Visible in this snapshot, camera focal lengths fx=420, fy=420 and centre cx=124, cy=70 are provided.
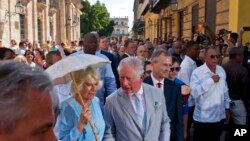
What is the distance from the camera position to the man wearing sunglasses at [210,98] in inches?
243

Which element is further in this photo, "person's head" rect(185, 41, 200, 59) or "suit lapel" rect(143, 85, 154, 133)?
"person's head" rect(185, 41, 200, 59)

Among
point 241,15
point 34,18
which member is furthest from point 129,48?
point 34,18

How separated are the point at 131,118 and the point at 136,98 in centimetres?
20

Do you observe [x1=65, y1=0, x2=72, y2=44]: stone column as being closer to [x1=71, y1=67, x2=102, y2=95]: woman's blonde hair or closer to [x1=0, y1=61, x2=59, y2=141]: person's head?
[x1=71, y1=67, x2=102, y2=95]: woman's blonde hair

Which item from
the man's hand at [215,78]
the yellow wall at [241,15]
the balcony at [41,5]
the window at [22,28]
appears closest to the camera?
the man's hand at [215,78]

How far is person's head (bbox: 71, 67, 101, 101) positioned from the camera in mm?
3607

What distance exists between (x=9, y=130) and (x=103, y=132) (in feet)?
7.90

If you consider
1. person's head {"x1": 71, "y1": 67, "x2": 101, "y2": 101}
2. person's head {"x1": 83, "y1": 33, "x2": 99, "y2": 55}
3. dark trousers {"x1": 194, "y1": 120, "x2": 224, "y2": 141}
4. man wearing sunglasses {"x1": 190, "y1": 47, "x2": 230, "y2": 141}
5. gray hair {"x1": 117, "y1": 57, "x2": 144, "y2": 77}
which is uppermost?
person's head {"x1": 83, "y1": 33, "x2": 99, "y2": 55}

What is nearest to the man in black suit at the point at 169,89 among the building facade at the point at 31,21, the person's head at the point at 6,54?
the person's head at the point at 6,54

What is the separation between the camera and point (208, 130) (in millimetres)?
6379

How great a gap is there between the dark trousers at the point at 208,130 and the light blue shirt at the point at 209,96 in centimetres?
7

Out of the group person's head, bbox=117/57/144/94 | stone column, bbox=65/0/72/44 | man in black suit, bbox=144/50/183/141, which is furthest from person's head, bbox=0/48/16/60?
stone column, bbox=65/0/72/44

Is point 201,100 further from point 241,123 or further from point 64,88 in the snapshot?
point 64,88

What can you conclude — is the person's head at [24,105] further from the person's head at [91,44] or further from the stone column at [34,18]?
the stone column at [34,18]
